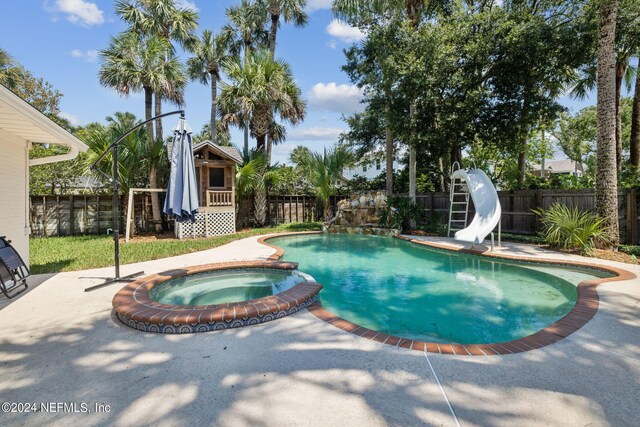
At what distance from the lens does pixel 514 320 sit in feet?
13.6

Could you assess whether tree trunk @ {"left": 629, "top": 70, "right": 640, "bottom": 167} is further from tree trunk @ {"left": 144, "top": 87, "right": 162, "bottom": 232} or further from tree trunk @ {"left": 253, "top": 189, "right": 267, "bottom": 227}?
tree trunk @ {"left": 144, "top": 87, "right": 162, "bottom": 232}

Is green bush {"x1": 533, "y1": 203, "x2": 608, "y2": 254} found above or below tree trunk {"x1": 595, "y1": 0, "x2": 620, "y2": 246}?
below

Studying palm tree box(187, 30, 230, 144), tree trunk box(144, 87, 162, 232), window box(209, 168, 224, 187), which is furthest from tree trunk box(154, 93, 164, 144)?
palm tree box(187, 30, 230, 144)

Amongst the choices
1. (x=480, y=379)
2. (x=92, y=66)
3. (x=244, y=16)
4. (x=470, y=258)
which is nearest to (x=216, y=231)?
(x=92, y=66)

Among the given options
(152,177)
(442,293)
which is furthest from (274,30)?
(442,293)

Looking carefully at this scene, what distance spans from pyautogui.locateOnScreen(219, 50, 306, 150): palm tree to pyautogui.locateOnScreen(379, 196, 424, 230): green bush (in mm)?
7190

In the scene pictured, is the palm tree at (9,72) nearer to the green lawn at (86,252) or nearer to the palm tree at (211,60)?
the palm tree at (211,60)

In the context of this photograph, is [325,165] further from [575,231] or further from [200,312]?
[200,312]

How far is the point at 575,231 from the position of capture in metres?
7.76

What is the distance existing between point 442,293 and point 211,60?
20.7 m

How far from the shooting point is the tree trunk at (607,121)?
729 centimetres

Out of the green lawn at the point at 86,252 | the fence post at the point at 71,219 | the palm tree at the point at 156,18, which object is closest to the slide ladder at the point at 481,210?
the green lawn at the point at 86,252

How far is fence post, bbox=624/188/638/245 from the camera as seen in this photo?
810 cm

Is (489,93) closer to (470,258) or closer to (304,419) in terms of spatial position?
(470,258)
